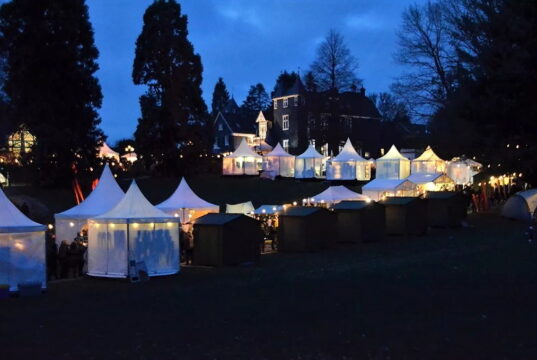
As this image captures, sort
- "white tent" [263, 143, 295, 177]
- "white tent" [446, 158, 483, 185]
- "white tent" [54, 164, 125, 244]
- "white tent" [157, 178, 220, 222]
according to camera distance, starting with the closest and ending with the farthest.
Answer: "white tent" [54, 164, 125, 244]
"white tent" [157, 178, 220, 222]
"white tent" [446, 158, 483, 185]
"white tent" [263, 143, 295, 177]

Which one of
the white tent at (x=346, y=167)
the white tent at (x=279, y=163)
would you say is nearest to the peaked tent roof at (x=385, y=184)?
the white tent at (x=346, y=167)

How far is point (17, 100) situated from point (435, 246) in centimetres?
2672

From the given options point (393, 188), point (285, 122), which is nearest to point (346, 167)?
point (393, 188)

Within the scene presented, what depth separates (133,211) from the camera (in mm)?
20047

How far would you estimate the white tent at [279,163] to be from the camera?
57.2m

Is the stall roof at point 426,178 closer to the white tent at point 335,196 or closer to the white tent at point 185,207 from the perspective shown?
the white tent at point 335,196

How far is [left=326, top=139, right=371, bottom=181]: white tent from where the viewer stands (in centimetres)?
5272

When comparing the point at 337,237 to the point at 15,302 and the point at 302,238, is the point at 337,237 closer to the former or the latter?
the point at 302,238

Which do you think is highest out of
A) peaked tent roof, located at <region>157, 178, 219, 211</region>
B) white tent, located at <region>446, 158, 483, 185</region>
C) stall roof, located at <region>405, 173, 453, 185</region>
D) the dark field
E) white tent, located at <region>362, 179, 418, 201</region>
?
white tent, located at <region>446, 158, 483, 185</region>

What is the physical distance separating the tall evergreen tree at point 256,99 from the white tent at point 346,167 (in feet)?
215

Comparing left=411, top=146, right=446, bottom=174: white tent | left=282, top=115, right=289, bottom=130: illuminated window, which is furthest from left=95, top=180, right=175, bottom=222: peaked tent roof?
left=282, top=115, right=289, bottom=130: illuminated window

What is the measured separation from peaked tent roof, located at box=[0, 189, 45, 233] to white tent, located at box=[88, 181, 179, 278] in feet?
8.40

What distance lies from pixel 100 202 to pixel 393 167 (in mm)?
29444

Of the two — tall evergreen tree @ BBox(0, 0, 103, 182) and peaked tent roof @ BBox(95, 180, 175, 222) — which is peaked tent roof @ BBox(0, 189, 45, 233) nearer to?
peaked tent roof @ BBox(95, 180, 175, 222)
